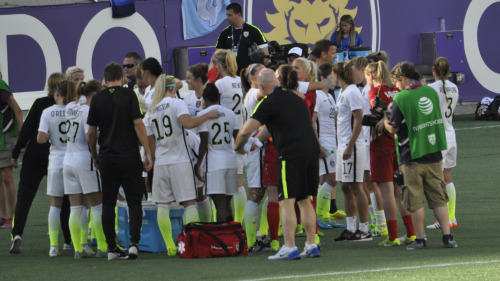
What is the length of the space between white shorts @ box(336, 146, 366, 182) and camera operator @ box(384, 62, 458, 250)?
3.20 ft

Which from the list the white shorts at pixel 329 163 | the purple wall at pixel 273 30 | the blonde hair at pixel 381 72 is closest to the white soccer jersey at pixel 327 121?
the white shorts at pixel 329 163

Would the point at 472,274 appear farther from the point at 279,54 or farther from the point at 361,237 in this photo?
the point at 279,54

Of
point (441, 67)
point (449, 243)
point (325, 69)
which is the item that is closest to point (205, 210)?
point (325, 69)

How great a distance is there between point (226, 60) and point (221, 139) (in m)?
1.20

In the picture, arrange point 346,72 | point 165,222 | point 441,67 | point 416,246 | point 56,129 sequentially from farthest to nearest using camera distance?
point 441,67, point 346,72, point 56,129, point 165,222, point 416,246

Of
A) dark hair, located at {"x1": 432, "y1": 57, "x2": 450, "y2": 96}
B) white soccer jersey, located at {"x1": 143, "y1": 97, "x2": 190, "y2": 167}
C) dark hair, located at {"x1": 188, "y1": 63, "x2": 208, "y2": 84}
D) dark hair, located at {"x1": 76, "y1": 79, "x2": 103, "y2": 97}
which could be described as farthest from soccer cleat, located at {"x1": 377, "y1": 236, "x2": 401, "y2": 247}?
dark hair, located at {"x1": 76, "y1": 79, "x2": 103, "y2": 97}

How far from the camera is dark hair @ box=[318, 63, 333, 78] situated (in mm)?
11984

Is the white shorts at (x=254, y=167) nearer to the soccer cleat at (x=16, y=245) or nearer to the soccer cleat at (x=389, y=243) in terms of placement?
the soccer cleat at (x=389, y=243)

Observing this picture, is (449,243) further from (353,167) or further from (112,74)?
(112,74)

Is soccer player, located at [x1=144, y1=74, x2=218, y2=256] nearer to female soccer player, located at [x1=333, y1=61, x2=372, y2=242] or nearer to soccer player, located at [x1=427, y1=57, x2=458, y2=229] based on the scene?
female soccer player, located at [x1=333, y1=61, x2=372, y2=242]

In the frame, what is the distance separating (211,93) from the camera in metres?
10.4

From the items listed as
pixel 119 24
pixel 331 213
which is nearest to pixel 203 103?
pixel 331 213

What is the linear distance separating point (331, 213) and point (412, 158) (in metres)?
3.27

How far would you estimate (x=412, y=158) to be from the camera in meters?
10.0
